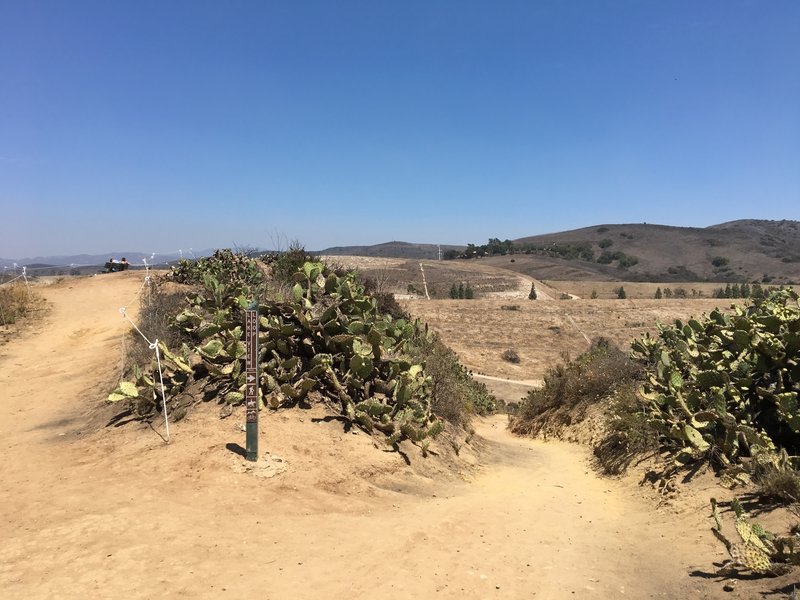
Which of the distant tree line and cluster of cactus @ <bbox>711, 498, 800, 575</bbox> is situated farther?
the distant tree line

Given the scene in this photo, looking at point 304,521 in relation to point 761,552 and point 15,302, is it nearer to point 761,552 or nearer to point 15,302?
point 761,552

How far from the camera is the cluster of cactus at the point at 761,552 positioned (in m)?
3.76

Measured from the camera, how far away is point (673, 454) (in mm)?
7324

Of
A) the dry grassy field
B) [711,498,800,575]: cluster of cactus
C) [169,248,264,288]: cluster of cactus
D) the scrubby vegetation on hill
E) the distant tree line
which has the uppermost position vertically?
the distant tree line

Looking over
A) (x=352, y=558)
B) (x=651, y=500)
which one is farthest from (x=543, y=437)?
(x=352, y=558)

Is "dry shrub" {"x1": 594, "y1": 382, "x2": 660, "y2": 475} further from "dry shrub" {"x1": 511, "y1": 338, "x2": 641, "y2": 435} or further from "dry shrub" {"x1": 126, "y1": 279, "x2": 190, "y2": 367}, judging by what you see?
"dry shrub" {"x1": 126, "y1": 279, "x2": 190, "y2": 367}

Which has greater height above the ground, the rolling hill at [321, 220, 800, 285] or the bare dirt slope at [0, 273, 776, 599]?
the rolling hill at [321, 220, 800, 285]

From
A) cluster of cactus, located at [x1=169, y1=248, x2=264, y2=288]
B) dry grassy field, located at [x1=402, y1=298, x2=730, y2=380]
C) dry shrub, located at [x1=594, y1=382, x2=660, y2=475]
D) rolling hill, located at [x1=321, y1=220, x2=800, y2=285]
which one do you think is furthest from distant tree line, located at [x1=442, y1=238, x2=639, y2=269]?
dry shrub, located at [x1=594, y1=382, x2=660, y2=475]

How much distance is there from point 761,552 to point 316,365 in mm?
5460

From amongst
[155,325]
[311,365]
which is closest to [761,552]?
[311,365]

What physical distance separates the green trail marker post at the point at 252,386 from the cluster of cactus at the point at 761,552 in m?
4.49

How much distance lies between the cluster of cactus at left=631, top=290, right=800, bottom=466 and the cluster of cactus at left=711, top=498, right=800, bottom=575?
1.99m

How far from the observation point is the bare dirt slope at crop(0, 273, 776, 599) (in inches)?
159

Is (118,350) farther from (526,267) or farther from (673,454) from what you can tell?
(526,267)
